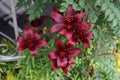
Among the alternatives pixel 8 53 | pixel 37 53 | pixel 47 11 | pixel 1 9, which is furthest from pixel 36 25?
pixel 1 9

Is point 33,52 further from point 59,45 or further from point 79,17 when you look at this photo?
point 79,17

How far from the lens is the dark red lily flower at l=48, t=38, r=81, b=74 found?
2.13 metres

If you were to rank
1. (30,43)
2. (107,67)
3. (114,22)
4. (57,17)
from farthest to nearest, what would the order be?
(107,67), (30,43), (57,17), (114,22)

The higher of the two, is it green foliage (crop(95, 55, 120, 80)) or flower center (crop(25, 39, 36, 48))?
flower center (crop(25, 39, 36, 48))

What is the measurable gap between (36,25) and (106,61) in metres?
0.58

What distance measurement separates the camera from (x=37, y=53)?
7.79 feet

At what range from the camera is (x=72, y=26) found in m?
2.09

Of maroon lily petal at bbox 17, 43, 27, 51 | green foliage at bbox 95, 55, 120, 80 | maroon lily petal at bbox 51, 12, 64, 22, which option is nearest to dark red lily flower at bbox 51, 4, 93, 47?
maroon lily petal at bbox 51, 12, 64, 22

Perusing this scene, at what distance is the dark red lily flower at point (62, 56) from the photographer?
2.13 metres

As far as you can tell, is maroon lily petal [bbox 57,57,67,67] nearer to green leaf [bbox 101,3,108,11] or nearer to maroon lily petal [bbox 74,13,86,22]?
maroon lily petal [bbox 74,13,86,22]

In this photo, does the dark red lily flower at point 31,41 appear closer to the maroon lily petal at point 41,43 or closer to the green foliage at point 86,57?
the maroon lily petal at point 41,43

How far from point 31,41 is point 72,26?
320mm

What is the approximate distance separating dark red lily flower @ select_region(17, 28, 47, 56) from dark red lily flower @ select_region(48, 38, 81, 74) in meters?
0.13

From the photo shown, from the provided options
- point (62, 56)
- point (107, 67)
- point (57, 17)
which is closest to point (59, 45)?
point (62, 56)
